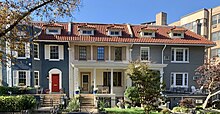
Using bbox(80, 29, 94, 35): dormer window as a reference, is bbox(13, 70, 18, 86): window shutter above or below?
below

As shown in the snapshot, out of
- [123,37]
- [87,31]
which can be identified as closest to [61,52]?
[87,31]

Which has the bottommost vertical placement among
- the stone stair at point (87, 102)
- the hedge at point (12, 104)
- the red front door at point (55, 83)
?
the stone stair at point (87, 102)

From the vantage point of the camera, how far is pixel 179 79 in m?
24.2

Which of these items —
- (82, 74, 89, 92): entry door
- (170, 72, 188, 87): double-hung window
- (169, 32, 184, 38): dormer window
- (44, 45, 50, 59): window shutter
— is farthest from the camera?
(169, 32, 184, 38): dormer window

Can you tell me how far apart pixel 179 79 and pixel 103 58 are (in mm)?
9135

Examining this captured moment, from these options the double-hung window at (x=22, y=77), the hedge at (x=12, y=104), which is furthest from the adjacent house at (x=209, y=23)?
the hedge at (x=12, y=104)

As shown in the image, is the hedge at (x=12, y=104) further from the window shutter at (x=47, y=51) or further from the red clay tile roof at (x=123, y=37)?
the red clay tile roof at (x=123, y=37)

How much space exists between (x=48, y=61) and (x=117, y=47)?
25.0 feet

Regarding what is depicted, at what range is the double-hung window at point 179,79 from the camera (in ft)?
78.8

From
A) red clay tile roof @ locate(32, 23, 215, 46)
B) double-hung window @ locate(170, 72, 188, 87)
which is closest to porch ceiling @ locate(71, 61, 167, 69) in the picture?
red clay tile roof @ locate(32, 23, 215, 46)

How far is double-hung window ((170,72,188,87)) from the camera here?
2402 centimetres

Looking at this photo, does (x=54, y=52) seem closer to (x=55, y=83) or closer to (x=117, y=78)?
(x=55, y=83)

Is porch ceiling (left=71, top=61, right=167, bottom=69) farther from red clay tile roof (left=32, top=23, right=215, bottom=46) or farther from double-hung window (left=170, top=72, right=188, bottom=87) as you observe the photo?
double-hung window (left=170, top=72, right=188, bottom=87)

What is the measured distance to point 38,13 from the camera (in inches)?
288
